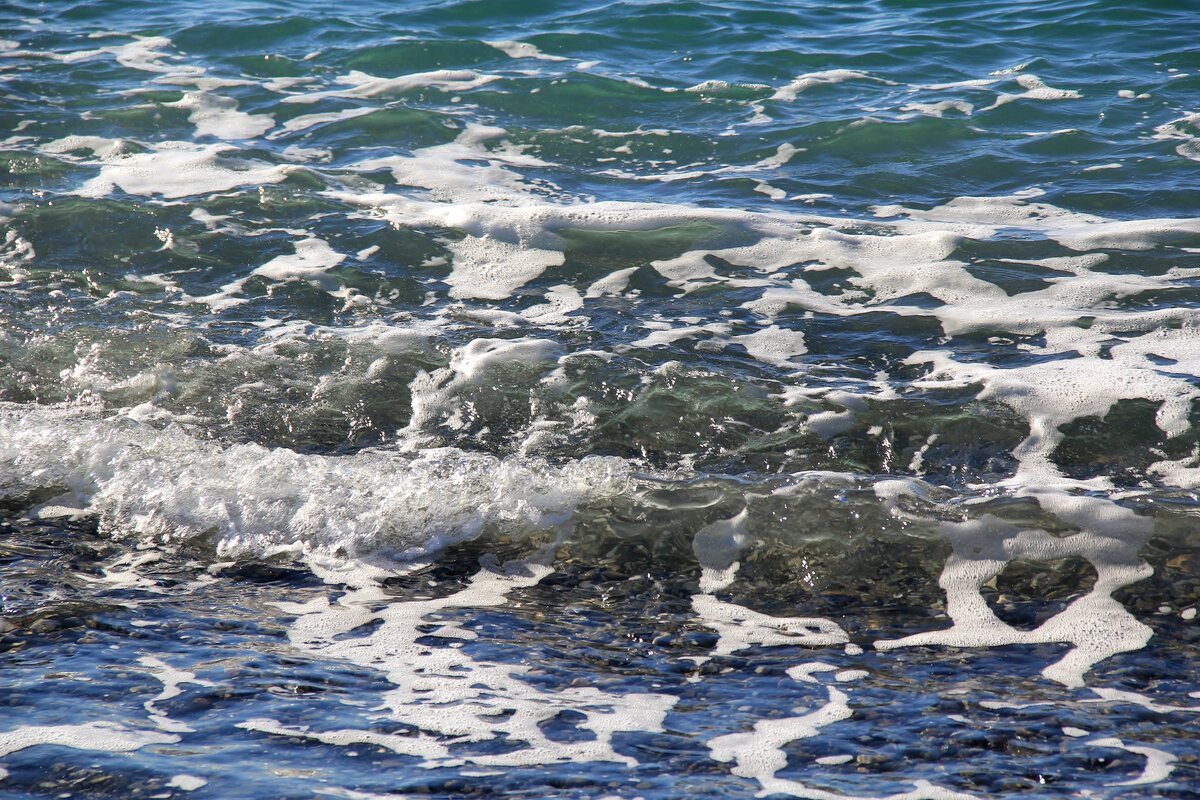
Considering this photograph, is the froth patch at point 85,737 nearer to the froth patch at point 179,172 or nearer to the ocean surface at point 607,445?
the ocean surface at point 607,445

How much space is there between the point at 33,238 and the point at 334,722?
5.33 m

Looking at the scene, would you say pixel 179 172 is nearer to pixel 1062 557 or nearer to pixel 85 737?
pixel 85 737

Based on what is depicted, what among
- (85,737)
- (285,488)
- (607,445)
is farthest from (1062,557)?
(85,737)

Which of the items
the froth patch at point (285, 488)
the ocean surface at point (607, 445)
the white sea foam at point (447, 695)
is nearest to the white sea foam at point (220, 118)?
the ocean surface at point (607, 445)

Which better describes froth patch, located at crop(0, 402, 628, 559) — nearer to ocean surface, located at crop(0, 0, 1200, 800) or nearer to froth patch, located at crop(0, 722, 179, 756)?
ocean surface, located at crop(0, 0, 1200, 800)

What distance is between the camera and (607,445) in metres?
4.51

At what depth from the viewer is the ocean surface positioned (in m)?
2.73

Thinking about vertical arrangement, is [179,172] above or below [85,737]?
above

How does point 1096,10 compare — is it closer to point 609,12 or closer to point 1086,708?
point 609,12

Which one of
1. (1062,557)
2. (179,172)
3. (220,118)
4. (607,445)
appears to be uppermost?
(220,118)

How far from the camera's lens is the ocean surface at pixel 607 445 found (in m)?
2.73

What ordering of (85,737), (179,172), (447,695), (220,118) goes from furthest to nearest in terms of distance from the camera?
1. (220,118)
2. (179,172)
3. (447,695)
4. (85,737)

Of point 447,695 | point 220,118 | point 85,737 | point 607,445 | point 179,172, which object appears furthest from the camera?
point 220,118

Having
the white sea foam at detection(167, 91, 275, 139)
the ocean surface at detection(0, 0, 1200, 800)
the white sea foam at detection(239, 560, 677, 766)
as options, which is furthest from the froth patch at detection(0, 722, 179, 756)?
the white sea foam at detection(167, 91, 275, 139)
